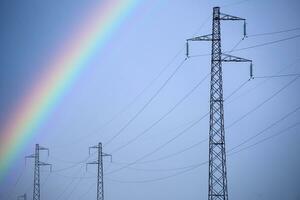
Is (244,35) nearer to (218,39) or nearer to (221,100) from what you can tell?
(218,39)

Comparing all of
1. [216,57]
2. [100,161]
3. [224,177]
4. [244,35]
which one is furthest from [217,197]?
[100,161]

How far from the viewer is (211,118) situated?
3916 cm

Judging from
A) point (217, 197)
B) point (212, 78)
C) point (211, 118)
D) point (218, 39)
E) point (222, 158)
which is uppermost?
point (218, 39)

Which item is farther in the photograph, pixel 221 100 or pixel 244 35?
pixel 244 35

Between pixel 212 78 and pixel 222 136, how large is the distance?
15.6 ft

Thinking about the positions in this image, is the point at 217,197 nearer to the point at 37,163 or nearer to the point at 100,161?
the point at 100,161

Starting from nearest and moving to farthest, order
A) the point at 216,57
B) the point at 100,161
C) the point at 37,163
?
the point at 216,57, the point at 100,161, the point at 37,163

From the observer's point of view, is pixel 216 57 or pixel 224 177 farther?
pixel 216 57

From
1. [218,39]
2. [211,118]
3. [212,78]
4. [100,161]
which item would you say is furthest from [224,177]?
[100,161]

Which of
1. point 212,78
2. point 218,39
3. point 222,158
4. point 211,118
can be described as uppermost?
point 218,39

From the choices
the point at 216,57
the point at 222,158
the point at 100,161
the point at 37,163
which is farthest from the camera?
the point at 37,163

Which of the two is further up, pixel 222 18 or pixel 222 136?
pixel 222 18

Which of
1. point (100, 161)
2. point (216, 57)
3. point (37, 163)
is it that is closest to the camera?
point (216, 57)

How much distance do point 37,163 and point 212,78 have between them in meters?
46.3
